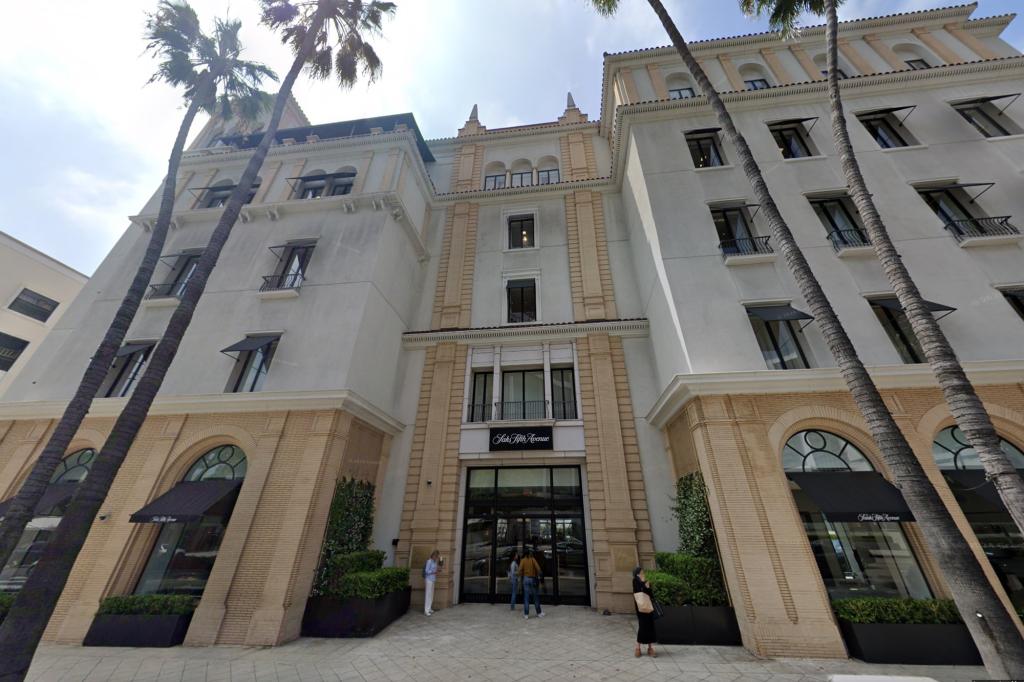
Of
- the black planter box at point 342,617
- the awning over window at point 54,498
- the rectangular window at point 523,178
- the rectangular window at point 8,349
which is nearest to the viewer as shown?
the black planter box at point 342,617

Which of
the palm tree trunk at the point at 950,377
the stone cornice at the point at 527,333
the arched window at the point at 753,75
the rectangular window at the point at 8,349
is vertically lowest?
the palm tree trunk at the point at 950,377

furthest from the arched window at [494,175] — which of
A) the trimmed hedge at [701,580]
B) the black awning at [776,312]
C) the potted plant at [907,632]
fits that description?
the potted plant at [907,632]

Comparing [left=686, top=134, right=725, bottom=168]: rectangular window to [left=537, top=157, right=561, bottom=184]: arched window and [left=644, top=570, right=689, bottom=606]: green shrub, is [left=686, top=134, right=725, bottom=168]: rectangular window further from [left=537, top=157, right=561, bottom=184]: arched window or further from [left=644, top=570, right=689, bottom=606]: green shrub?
[left=644, top=570, right=689, bottom=606]: green shrub

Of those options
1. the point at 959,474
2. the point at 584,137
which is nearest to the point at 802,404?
the point at 959,474

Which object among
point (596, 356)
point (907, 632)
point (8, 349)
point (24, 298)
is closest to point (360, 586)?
point (596, 356)

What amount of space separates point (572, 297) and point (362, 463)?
35.7 ft

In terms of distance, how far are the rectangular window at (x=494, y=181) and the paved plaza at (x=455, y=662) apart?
2077 centimetres

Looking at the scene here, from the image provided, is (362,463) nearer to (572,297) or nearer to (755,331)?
(572,297)

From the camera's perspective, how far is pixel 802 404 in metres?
10.8

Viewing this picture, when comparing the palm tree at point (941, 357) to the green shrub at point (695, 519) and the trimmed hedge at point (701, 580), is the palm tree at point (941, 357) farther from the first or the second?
the trimmed hedge at point (701, 580)

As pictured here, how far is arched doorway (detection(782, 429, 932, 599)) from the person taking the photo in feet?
30.3

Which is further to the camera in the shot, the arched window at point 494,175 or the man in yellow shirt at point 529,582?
the arched window at point 494,175

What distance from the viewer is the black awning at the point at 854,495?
9164 mm

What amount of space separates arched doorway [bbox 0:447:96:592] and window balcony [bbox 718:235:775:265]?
72.2ft
